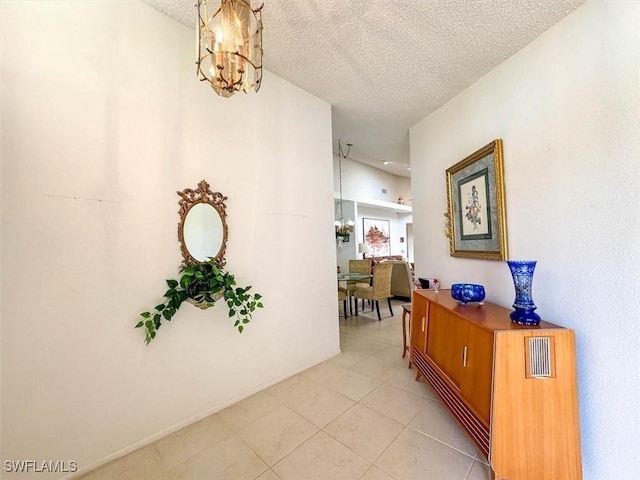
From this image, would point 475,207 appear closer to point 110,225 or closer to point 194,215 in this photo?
point 194,215

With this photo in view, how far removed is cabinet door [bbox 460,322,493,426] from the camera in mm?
1369

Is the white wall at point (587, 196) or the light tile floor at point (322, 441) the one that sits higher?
the white wall at point (587, 196)

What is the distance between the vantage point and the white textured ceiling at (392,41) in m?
1.67

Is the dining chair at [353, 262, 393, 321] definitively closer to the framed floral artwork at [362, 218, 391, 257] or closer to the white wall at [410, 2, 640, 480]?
the white wall at [410, 2, 640, 480]

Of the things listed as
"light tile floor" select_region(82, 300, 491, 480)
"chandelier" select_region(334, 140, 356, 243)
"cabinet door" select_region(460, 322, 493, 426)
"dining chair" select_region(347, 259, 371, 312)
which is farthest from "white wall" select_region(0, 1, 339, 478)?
"chandelier" select_region(334, 140, 356, 243)

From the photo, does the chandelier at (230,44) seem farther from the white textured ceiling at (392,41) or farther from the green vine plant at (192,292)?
the green vine plant at (192,292)

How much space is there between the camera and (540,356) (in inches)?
51.6

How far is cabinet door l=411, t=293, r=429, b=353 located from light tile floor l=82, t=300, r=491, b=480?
1.20 ft

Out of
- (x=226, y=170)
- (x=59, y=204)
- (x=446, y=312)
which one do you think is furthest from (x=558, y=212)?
(x=59, y=204)

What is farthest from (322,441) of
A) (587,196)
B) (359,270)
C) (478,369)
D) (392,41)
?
(359,270)

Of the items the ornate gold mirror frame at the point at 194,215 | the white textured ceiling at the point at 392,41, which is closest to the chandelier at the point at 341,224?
the white textured ceiling at the point at 392,41

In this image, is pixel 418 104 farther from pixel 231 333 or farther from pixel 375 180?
pixel 375 180

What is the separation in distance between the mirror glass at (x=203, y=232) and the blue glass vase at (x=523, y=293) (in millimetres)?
2082

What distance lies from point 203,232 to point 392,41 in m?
2.11
